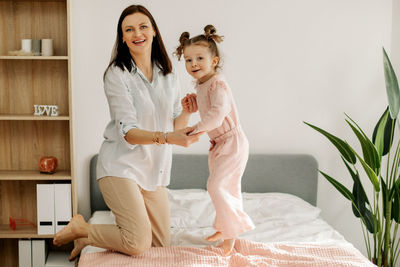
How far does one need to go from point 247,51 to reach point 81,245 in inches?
68.2

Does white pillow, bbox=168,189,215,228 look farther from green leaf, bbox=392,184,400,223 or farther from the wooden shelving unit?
green leaf, bbox=392,184,400,223

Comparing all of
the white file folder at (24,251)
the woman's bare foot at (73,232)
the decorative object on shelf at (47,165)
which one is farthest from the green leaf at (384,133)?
the white file folder at (24,251)

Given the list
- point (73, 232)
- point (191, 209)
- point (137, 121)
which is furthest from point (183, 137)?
point (191, 209)

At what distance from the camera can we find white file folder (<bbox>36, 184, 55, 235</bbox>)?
281 cm

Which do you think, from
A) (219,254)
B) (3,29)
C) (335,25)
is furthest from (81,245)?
(335,25)

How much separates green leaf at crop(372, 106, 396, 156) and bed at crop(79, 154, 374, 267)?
531 millimetres

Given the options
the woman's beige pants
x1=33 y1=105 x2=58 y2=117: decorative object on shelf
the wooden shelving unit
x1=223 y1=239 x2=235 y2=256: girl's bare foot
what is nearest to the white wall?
the wooden shelving unit

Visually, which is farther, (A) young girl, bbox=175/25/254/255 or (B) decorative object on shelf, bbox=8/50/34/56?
(B) decorative object on shelf, bbox=8/50/34/56

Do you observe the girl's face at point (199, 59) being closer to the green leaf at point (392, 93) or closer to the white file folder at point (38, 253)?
the green leaf at point (392, 93)

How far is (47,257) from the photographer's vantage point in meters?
2.97

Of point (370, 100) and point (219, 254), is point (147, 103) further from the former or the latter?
point (370, 100)

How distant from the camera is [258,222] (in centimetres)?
260

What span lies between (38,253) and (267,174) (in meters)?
1.54

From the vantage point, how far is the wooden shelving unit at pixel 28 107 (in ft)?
9.62
